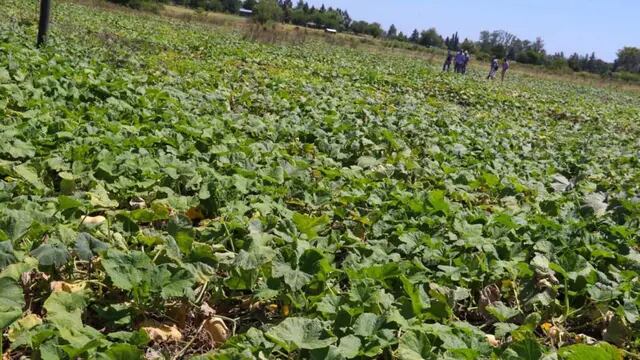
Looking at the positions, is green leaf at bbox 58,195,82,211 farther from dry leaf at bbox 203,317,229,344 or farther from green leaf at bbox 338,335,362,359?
green leaf at bbox 338,335,362,359

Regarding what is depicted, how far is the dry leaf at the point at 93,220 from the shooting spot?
126 inches

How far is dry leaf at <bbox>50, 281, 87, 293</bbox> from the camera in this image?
2.68 meters

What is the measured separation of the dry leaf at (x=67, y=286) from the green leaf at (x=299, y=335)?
1.01m

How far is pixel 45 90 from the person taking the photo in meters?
6.18

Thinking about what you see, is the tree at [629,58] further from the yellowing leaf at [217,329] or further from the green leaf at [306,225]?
the yellowing leaf at [217,329]

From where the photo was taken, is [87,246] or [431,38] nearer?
[87,246]

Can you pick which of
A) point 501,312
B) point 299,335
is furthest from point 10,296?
point 501,312

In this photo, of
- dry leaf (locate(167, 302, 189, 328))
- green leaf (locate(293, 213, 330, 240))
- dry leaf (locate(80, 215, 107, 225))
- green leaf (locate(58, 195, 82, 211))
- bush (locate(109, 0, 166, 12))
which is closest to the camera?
dry leaf (locate(167, 302, 189, 328))

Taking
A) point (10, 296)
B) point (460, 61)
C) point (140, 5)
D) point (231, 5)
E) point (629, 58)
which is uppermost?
point (629, 58)

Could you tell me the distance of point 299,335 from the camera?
2258mm

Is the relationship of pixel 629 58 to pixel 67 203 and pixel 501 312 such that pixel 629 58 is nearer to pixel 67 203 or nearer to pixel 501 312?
pixel 501 312

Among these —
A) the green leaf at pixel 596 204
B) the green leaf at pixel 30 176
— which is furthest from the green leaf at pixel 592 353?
the green leaf at pixel 30 176

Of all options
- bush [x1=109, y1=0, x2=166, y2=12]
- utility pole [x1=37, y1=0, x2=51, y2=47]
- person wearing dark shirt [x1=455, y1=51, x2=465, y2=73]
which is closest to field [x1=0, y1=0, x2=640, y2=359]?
utility pole [x1=37, y1=0, x2=51, y2=47]

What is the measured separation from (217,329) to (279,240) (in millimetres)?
698
